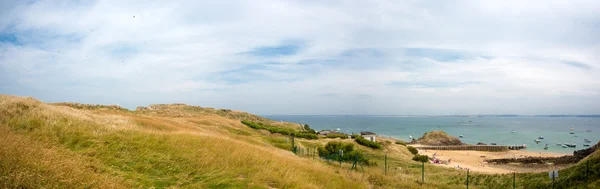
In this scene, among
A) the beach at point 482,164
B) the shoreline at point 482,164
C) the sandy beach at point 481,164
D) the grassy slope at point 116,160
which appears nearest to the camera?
the grassy slope at point 116,160

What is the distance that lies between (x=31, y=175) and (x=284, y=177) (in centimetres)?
659

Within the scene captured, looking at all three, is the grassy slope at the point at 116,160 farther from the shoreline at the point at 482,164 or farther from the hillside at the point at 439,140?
the hillside at the point at 439,140

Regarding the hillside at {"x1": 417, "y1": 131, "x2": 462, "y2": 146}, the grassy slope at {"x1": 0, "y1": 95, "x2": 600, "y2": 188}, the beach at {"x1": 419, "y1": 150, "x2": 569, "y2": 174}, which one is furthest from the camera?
the hillside at {"x1": 417, "y1": 131, "x2": 462, "y2": 146}

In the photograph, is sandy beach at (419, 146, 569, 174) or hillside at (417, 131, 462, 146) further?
hillside at (417, 131, 462, 146)

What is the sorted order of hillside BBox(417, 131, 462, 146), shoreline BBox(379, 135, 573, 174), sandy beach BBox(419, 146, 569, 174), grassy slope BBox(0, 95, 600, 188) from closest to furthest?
1. grassy slope BBox(0, 95, 600, 188)
2. shoreline BBox(379, 135, 573, 174)
3. sandy beach BBox(419, 146, 569, 174)
4. hillside BBox(417, 131, 462, 146)

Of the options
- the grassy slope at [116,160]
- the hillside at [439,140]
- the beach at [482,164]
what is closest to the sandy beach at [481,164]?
the beach at [482,164]

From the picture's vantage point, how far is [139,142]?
11.6 meters

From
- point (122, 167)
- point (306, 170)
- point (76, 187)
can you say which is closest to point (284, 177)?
point (306, 170)

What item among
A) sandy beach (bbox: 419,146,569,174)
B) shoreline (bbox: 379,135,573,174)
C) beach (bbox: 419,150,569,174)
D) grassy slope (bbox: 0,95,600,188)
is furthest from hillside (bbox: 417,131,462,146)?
grassy slope (bbox: 0,95,600,188)

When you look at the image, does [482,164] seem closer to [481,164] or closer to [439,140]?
[481,164]

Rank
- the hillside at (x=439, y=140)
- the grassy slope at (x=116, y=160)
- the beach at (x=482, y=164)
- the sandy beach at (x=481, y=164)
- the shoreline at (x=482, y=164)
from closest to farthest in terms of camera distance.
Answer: the grassy slope at (x=116, y=160) < the shoreline at (x=482, y=164) < the beach at (x=482, y=164) < the sandy beach at (x=481, y=164) < the hillside at (x=439, y=140)

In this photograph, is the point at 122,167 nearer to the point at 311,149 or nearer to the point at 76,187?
the point at 76,187

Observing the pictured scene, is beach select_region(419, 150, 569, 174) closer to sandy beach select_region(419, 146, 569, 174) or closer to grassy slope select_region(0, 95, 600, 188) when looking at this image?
sandy beach select_region(419, 146, 569, 174)

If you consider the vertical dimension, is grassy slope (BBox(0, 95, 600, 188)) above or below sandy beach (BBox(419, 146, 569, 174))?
above
